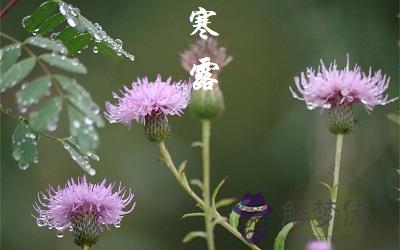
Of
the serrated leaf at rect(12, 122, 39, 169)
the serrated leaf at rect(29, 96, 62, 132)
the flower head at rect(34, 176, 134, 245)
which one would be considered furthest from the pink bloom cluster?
the serrated leaf at rect(29, 96, 62, 132)

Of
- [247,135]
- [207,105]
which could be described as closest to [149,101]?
[207,105]

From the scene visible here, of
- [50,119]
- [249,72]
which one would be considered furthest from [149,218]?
[50,119]

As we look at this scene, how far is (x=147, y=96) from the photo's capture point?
174cm

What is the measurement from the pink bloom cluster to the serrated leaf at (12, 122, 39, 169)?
0.73 feet

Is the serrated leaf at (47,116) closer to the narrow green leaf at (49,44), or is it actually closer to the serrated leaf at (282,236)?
the narrow green leaf at (49,44)

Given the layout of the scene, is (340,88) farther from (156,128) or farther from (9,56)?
(9,56)

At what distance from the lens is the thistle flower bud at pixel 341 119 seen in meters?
1.79

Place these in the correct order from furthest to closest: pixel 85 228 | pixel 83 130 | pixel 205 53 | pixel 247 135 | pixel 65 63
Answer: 1. pixel 247 135
2. pixel 85 228
3. pixel 205 53
4. pixel 65 63
5. pixel 83 130

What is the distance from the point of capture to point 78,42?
68.6 inches

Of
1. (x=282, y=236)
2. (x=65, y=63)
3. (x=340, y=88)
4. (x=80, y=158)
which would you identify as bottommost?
(x=282, y=236)

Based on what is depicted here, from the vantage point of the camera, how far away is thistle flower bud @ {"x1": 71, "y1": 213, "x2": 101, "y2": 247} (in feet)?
5.60

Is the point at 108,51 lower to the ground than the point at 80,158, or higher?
higher

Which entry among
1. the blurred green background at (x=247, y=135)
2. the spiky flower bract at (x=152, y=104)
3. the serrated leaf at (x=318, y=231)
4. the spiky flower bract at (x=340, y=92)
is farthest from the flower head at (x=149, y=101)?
the blurred green background at (x=247, y=135)

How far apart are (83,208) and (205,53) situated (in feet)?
1.42
